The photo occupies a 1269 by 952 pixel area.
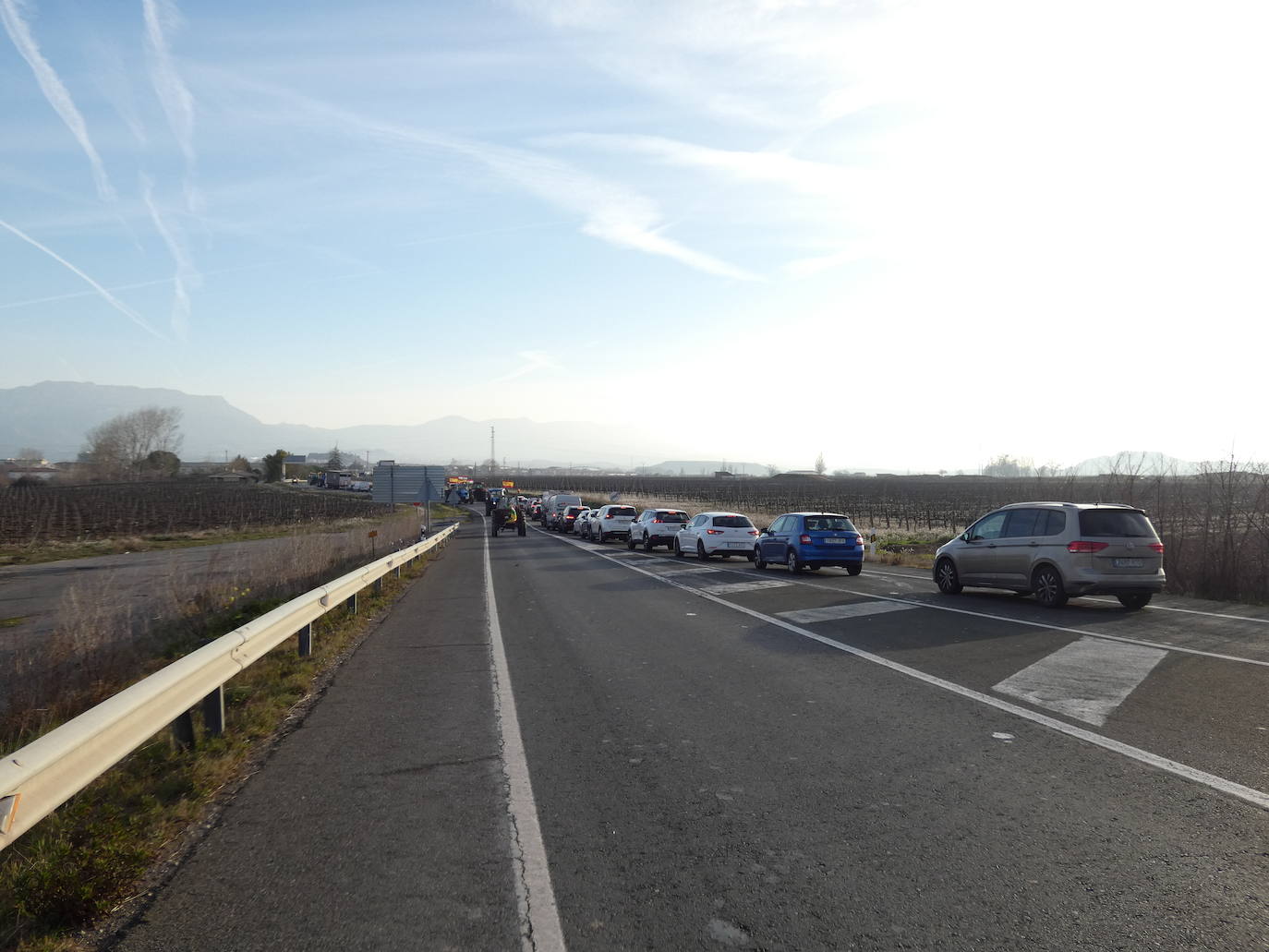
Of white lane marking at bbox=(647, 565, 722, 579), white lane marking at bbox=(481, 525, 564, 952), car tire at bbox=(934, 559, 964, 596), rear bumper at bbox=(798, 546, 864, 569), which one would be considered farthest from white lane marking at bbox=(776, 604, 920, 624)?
white lane marking at bbox=(647, 565, 722, 579)

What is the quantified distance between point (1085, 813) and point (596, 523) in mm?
35424

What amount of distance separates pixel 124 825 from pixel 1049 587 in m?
13.2

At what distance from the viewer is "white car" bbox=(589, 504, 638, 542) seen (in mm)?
38291

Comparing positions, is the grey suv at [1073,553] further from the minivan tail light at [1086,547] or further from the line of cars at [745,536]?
the line of cars at [745,536]

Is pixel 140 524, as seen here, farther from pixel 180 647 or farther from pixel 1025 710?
pixel 1025 710

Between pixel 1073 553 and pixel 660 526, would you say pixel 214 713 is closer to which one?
pixel 1073 553

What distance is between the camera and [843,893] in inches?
161

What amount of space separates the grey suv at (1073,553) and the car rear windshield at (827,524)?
6016 mm

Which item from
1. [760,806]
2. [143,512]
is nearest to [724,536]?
[760,806]

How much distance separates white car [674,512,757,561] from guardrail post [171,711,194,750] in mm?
20365

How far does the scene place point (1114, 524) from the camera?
1398 cm

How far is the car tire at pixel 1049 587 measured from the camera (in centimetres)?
1418

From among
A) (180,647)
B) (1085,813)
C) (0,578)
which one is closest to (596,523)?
(0,578)

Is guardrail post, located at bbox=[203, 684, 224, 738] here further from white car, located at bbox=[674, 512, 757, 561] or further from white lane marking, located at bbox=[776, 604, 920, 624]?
white car, located at bbox=[674, 512, 757, 561]
